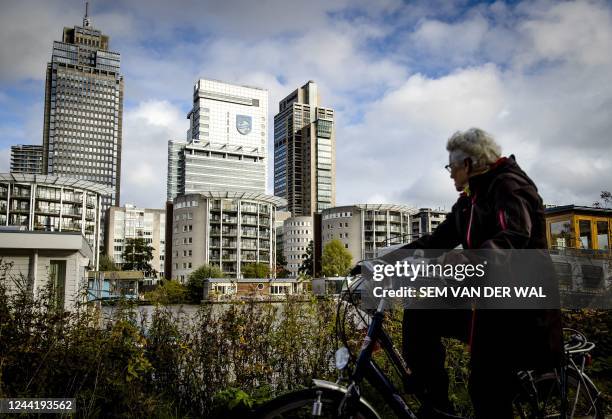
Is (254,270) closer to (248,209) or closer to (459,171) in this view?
(248,209)

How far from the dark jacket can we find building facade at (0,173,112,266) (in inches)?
3302

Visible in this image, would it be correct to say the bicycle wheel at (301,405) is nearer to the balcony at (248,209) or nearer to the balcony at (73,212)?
the balcony at (73,212)

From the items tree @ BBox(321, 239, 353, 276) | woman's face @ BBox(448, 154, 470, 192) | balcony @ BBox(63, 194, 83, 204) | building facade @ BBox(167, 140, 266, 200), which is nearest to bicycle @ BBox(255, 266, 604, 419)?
woman's face @ BBox(448, 154, 470, 192)

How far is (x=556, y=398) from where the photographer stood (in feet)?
10.9

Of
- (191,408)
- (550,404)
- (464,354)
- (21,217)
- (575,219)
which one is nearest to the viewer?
(550,404)

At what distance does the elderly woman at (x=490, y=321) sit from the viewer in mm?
2607

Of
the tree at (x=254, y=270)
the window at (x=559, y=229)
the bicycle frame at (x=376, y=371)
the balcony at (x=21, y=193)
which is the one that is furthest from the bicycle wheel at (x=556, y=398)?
the balcony at (x=21, y=193)

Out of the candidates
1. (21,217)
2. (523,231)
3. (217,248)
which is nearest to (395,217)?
(217,248)

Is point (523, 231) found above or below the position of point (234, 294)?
above

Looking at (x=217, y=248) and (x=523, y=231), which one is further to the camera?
(x=217, y=248)

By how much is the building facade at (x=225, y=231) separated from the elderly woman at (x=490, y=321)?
87.9 metres

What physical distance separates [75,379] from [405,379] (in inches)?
110

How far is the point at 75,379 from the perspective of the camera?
4.09m

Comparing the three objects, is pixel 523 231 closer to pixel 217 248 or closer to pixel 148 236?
pixel 217 248
